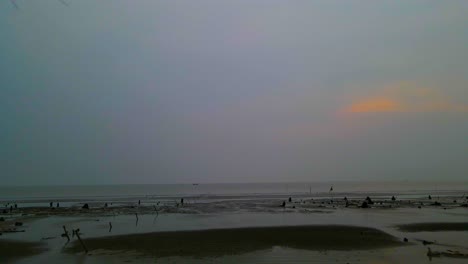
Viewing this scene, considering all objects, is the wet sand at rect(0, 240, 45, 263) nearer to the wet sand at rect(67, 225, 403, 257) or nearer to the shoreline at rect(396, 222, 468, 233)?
the wet sand at rect(67, 225, 403, 257)

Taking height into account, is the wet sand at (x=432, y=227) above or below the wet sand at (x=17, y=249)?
above

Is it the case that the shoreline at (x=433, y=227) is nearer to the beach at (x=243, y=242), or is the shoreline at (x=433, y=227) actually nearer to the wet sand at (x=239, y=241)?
the beach at (x=243, y=242)

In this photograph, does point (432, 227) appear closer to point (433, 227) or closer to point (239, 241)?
point (433, 227)

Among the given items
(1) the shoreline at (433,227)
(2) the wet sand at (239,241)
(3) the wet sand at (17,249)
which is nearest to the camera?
(3) the wet sand at (17,249)

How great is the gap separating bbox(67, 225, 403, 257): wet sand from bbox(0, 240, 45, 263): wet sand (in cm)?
218

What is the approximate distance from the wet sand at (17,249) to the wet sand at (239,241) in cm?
218

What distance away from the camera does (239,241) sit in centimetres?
2606

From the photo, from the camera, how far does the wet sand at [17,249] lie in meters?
22.7

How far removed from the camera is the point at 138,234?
29.5 metres

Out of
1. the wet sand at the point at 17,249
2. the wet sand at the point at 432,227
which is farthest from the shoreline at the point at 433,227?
the wet sand at the point at 17,249

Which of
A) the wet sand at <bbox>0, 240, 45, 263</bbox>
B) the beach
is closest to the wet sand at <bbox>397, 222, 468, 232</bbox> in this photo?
the beach

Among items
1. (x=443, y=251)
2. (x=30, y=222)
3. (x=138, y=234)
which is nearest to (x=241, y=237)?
(x=138, y=234)

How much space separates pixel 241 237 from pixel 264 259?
23.5 ft

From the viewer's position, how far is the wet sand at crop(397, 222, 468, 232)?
101 feet
